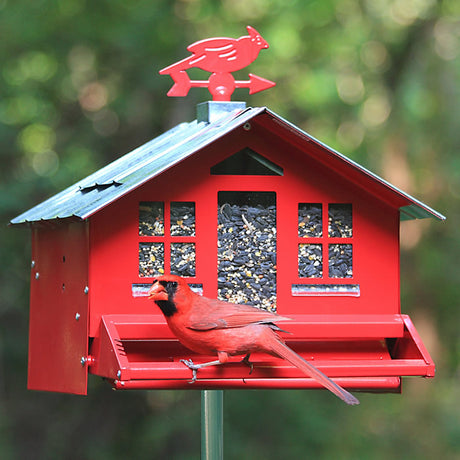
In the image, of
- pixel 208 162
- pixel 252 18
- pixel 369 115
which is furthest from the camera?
pixel 369 115

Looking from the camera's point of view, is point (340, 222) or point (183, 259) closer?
point (183, 259)

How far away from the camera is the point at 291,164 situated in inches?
197

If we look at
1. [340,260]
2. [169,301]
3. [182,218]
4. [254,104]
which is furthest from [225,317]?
[254,104]

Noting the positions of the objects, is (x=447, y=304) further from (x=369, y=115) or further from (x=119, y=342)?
(x=119, y=342)

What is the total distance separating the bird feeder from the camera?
4699 millimetres

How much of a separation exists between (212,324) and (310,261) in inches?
32.7

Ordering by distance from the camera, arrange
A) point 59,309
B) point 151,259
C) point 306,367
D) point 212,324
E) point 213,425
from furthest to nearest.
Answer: point 213,425, point 59,309, point 151,259, point 212,324, point 306,367

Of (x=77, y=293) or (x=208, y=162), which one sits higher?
(x=208, y=162)

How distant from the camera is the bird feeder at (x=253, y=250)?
470 centimetres

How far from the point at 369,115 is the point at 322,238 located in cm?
735

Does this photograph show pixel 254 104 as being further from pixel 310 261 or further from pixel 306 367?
pixel 306 367

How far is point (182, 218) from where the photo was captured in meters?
4.86

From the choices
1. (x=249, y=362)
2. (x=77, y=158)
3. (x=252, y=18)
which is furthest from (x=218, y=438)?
(x=252, y=18)

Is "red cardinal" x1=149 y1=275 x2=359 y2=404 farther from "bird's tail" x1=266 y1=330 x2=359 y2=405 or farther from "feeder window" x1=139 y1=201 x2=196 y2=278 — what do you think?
"feeder window" x1=139 y1=201 x2=196 y2=278
